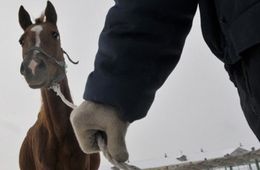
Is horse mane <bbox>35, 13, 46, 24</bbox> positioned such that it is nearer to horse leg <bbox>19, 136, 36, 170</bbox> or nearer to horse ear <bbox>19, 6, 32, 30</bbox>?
horse ear <bbox>19, 6, 32, 30</bbox>

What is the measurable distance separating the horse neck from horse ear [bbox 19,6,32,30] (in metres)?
0.81

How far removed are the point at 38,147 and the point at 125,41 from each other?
287 centimetres

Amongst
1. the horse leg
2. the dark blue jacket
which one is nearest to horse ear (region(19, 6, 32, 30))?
the horse leg

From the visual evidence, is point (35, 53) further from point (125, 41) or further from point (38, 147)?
point (125, 41)

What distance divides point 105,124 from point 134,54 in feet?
0.51

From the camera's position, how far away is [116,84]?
80cm

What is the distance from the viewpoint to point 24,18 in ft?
13.0

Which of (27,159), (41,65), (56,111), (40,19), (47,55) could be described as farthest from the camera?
(27,159)

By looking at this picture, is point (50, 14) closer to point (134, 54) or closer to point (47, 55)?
point (47, 55)

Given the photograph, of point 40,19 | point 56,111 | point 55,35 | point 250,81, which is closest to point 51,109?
point 56,111

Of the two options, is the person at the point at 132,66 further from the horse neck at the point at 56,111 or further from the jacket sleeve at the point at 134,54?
the horse neck at the point at 56,111

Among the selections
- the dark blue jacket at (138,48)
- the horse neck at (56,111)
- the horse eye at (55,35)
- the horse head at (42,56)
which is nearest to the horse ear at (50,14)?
the horse head at (42,56)

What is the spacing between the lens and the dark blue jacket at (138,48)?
0.80 m

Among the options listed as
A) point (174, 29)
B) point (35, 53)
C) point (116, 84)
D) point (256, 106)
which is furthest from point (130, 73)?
point (35, 53)
